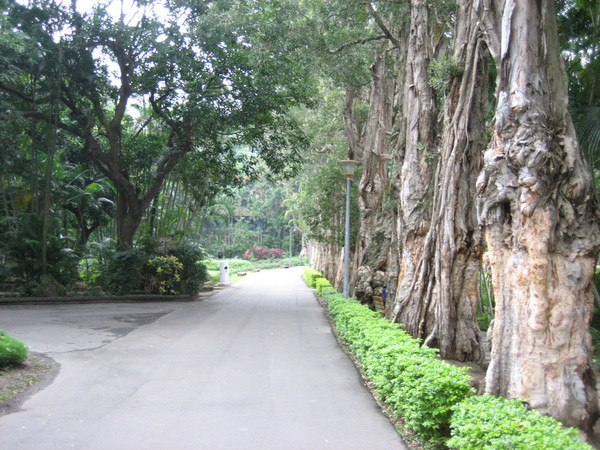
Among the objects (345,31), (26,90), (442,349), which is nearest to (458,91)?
(442,349)

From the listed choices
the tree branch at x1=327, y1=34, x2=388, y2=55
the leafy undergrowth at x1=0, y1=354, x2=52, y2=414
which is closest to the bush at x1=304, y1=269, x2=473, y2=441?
the leafy undergrowth at x1=0, y1=354, x2=52, y2=414

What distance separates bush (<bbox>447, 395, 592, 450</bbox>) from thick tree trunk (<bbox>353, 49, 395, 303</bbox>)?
13.7m

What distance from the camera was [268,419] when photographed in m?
7.07

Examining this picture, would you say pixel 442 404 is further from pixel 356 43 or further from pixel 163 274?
pixel 163 274

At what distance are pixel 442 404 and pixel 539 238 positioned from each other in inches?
77.7

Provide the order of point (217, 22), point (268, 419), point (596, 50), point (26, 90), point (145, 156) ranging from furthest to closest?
1. point (145, 156)
2. point (26, 90)
3. point (217, 22)
4. point (596, 50)
5. point (268, 419)

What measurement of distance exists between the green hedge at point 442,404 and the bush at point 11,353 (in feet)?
17.2

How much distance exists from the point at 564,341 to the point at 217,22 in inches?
634

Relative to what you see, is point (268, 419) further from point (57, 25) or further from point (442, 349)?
point (57, 25)

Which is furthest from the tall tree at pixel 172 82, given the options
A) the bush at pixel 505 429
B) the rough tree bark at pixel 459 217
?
the bush at pixel 505 429

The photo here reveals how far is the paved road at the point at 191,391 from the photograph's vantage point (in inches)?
250

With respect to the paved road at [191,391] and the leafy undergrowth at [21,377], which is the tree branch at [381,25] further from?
the leafy undergrowth at [21,377]

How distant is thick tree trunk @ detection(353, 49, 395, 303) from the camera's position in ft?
62.0

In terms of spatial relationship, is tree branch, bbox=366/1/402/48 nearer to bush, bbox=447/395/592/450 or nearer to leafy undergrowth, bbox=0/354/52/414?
leafy undergrowth, bbox=0/354/52/414
